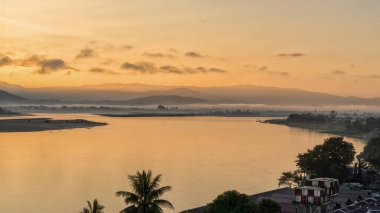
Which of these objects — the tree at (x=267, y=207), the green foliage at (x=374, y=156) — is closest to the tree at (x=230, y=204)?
the tree at (x=267, y=207)

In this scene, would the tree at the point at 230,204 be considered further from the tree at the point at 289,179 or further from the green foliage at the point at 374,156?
the green foliage at the point at 374,156

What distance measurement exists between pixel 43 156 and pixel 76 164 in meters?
16.0

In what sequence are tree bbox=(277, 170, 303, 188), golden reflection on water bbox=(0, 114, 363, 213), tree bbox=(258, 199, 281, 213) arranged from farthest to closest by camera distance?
1. tree bbox=(277, 170, 303, 188)
2. golden reflection on water bbox=(0, 114, 363, 213)
3. tree bbox=(258, 199, 281, 213)

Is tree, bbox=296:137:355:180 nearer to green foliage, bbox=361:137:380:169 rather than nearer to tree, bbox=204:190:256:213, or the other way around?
green foliage, bbox=361:137:380:169

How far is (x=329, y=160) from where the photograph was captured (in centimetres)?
6406

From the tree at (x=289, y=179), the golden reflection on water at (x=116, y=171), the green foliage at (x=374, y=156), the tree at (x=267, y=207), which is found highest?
the green foliage at (x=374, y=156)

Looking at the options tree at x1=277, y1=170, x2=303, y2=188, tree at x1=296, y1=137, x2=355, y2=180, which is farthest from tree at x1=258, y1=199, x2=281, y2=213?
tree at x1=296, y1=137, x2=355, y2=180

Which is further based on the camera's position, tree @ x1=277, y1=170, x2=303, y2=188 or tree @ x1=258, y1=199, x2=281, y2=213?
tree @ x1=277, y1=170, x2=303, y2=188

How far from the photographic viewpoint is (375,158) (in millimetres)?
74125

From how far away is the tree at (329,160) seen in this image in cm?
6291

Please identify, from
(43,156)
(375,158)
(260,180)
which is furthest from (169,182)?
(43,156)

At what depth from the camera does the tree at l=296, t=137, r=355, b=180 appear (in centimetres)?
6291

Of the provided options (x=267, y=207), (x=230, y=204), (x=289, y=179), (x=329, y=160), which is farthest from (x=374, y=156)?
(x=230, y=204)

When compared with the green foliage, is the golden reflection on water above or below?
below
